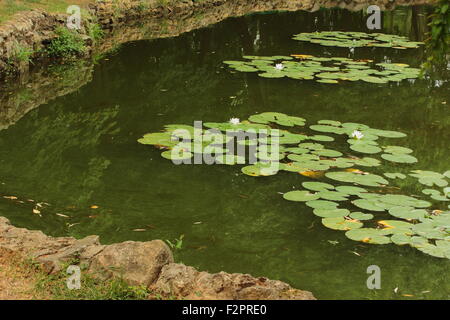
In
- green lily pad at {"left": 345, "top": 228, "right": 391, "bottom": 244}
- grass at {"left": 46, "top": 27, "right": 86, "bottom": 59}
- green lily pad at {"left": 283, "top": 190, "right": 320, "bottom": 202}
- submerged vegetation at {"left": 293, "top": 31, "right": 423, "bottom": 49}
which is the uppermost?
grass at {"left": 46, "top": 27, "right": 86, "bottom": 59}

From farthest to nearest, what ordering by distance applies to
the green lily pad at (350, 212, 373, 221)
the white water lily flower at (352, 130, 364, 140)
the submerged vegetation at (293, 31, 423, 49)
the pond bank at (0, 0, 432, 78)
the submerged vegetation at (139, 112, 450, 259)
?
the submerged vegetation at (293, 31, 423, 49) < the pond bank at (0, 0, 432, 78) < the white water lily flower at (352, 130, 364, 140) < the green lily pad at (350, 212, 373, 221) < the submerged vegetation at (139, 112, 450, 259)

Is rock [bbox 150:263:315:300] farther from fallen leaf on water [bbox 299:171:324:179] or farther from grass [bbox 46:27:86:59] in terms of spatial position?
grass [bbox 46:27:86:59]

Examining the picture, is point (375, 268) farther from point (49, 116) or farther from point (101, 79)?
point (101, 79)

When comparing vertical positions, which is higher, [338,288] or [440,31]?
[440,31]

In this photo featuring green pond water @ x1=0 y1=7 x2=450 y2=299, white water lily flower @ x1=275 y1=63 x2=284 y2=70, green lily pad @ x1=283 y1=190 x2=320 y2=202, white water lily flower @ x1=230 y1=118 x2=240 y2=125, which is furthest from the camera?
white water lily flower @ x1=275 y1=63 x2=284 y2=70

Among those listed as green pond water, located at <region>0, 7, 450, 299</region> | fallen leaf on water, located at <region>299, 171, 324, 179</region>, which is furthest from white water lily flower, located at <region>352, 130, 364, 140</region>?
fallen leaf on water, located at <region>299, 171, 324, 179</region>

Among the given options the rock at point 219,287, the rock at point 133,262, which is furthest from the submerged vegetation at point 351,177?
the rock at point 133,262

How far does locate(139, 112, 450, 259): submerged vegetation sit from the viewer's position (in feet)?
18.0

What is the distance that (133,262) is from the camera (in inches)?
168

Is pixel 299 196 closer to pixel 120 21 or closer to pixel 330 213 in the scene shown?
pixel 330 213

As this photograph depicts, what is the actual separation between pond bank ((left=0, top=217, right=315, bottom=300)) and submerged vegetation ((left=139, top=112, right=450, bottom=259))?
1.57 metres

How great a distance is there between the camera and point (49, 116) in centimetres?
870

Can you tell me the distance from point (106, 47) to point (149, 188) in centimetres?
699
